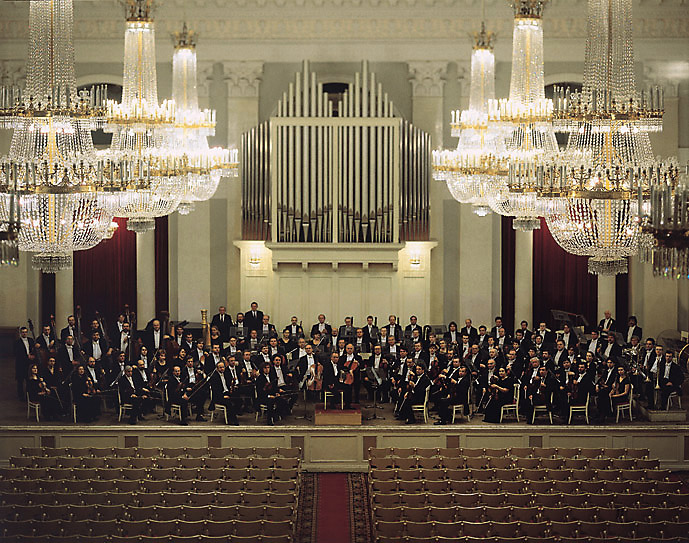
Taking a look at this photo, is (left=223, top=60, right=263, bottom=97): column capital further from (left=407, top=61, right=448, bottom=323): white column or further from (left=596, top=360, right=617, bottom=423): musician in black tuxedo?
(left=596, top=360, right=617, bottom=423): musician in black tuxedo

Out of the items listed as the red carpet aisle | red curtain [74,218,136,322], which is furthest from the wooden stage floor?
red curtain [74,218,136,322]

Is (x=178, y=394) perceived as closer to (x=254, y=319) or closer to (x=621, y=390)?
(x=254, y=319)

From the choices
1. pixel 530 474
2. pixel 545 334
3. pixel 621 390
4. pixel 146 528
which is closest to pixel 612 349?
pixel 545 334

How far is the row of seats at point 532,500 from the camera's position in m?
10.4

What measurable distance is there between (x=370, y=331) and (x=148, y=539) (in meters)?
9.95

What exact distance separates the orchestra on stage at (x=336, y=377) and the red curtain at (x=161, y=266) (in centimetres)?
312

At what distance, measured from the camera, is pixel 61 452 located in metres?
12.8

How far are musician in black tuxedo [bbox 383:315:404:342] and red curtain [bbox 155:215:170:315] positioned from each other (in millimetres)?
5164

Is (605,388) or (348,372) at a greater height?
(348,372)

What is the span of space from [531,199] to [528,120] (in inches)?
66.8

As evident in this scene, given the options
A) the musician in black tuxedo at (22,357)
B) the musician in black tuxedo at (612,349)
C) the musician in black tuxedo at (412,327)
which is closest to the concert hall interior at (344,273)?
the musician in black tuxedo at (412,327)

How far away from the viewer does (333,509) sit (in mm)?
13109

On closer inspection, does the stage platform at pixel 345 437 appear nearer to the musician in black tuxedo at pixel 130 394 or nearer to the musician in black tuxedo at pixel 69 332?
the musician in black tuxedo at pixel 130 394

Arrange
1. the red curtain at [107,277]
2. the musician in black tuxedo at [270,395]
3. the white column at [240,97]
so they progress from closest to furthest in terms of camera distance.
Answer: the musician in black tuxedo at [270,395] → the white column at [240,97] → the red curtain at [107,277]
